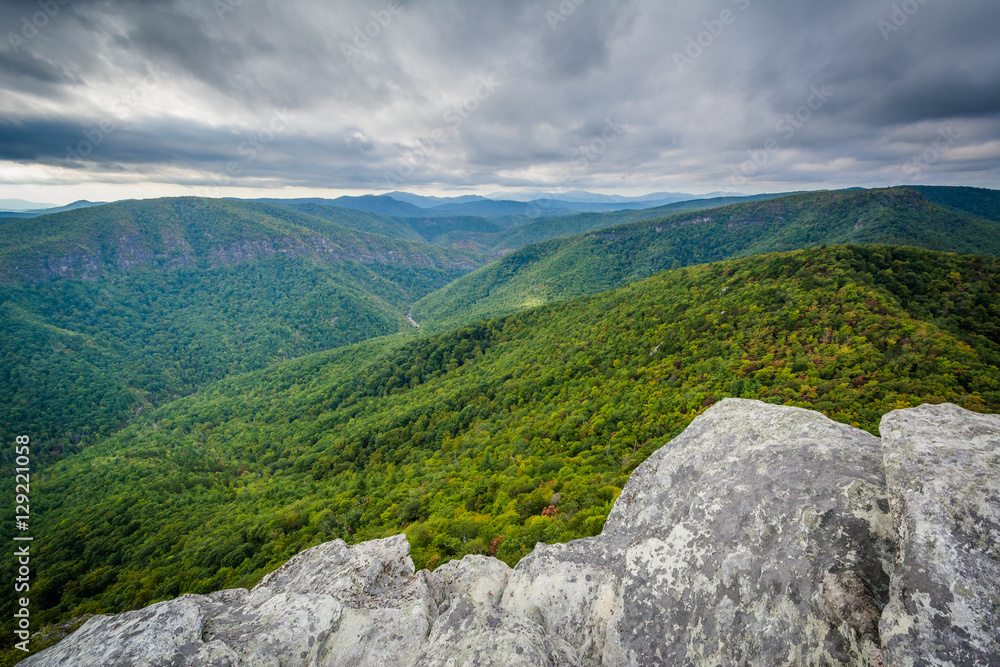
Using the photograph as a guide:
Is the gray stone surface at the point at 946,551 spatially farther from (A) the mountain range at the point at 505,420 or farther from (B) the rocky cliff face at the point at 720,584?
(A) the mountain range at the point at 505,420

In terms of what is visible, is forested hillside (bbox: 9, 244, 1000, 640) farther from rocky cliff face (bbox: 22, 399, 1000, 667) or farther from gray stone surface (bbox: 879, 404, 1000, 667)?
gray stone surface (bbox: 879, 404, 1000, 667)

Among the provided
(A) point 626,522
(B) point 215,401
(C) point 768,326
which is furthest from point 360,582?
(B) point 215,401

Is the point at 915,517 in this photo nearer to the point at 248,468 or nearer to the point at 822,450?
the point at 822,450

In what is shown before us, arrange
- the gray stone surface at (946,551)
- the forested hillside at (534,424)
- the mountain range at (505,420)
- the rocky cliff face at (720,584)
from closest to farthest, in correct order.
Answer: the gray stone surface at (946,551) → the rocky cliff face at (720,584) → the forested hillside at (534,424) → the mountain range at (505,420)

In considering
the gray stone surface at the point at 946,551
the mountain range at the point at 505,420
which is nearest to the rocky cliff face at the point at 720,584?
the gray stone surface at the point at 946,551

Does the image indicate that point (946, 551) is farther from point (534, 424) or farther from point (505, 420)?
point (505, 420)

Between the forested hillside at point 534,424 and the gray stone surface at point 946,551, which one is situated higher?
the gray stone surface at point 946,551
